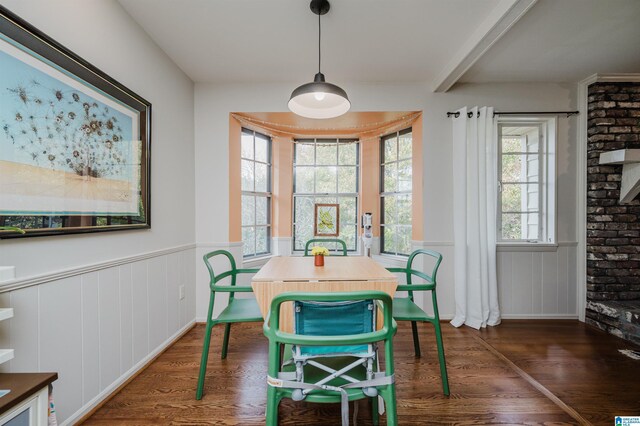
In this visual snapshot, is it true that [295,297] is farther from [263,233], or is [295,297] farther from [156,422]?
[263,233]

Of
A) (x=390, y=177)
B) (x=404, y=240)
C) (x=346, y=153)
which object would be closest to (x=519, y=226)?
(x=404, y=240)

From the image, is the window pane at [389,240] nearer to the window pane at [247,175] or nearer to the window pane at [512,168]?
the window pane at [512,168]

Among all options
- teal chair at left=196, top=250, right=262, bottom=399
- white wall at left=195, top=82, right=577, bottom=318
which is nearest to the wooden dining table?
teal chair at left=196, top=250, right=262, bottom=399

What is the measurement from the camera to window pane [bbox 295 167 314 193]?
367cm

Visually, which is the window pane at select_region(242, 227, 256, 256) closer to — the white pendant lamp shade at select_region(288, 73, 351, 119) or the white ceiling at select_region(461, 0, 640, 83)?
the white pendant lamp shade at select_region(288, 73, 351, 119)

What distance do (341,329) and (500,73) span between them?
289cm

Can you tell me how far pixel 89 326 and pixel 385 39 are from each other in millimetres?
2690

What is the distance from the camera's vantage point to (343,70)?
8.73ft

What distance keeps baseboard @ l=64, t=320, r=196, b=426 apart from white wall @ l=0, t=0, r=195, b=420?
10 mm

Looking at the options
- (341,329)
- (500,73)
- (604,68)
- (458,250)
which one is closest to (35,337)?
(341,329)

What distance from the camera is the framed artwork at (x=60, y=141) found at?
3.86ft

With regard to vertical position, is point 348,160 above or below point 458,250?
above

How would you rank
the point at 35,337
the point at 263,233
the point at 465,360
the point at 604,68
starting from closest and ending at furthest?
the point at 35,337, the point at 465,360, the point at 604,68, the point at 263,233

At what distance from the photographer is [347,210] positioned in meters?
3.69
